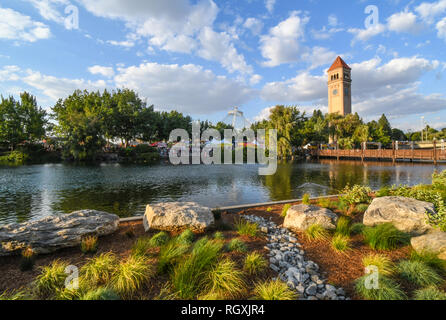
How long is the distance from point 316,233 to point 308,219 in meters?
0.49

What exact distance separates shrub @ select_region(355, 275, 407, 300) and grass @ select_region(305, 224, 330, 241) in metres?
1.88

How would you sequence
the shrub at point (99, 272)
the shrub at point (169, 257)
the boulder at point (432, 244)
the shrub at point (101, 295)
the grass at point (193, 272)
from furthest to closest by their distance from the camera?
1. the boulder at point (432, 244)
2. the shrub at point (169, 257)
3. the shrub at point (99, 272)
4. the grass at point (193, 272)
5. the shrub at point (101, 295)

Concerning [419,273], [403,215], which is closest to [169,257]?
[419,273]

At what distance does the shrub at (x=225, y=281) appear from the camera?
10.6ft

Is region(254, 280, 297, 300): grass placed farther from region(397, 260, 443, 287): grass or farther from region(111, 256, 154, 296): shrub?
region(397, 260, 443, 287): grass

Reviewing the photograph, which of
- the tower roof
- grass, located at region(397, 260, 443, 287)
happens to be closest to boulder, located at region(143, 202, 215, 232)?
grass, located at region(397, 260, 443, 287)

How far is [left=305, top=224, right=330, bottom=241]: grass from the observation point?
529cm

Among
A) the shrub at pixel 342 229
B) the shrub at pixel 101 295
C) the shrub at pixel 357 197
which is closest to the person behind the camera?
the shrub at pixel 101 295

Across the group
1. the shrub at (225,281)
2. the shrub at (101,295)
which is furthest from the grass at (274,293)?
the shrub at (101,295)

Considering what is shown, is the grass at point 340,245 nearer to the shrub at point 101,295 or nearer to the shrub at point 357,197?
the shrub at point 357,197

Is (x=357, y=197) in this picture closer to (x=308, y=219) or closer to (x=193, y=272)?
(x=308, y=219)

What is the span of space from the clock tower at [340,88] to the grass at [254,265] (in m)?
88.1
